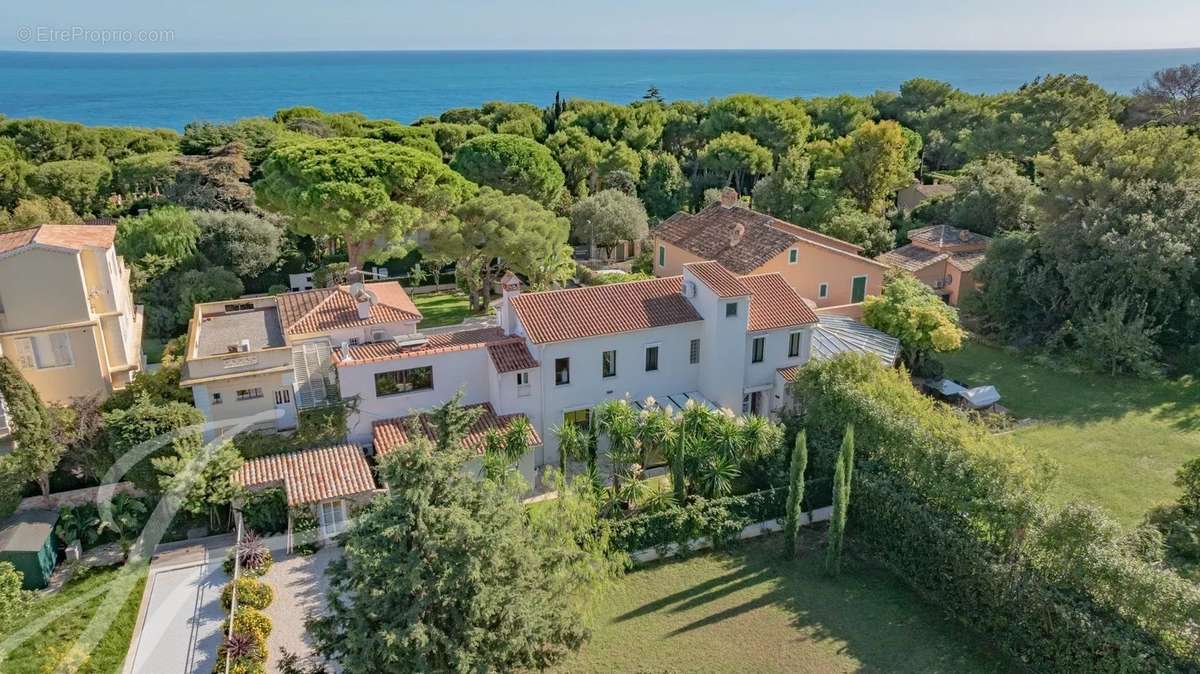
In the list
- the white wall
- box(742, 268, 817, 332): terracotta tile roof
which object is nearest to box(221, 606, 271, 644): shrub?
the white wall

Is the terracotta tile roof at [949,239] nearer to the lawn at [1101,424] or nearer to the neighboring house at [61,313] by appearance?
the lawn at [1101,424]

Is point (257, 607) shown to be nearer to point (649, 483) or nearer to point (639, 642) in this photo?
point (639, 642)

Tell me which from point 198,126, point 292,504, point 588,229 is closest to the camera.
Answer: point 292,504

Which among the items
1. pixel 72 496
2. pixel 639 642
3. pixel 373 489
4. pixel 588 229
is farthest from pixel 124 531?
pixel 588 229

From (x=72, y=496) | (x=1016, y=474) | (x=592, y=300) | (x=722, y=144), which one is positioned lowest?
(x=72, y=496)

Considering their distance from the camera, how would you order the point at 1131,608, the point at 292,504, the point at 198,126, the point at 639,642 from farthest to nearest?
1. the point at 198,126
2. the point at 292,504
3. the point at 639,642
4. the point at 1131,608

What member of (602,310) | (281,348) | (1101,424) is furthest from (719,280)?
(1101,424)

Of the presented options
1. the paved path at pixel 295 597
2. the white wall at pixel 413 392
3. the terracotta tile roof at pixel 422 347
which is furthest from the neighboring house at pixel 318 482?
the terracotta tile roof at pixel 422 347
